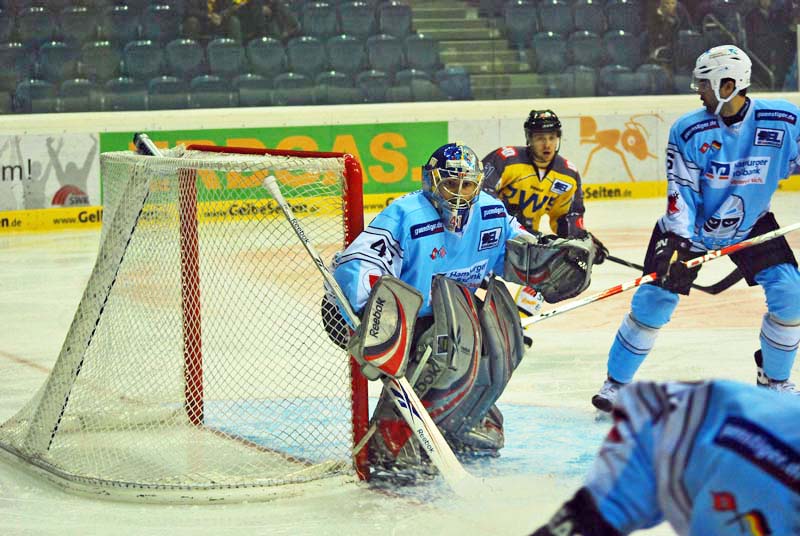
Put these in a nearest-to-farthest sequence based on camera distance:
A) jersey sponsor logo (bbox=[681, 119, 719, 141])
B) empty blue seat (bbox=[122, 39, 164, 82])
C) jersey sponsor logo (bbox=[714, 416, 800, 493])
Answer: jersey sponsor logo (bbox=[714, 416, 800, 493]) < jersey sponsor logo (bbox=[681, 119, 719, 141]) < empty blue seat (bbox=[122, 39, 164, 82])

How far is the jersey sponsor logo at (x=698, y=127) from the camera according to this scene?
4.10 metres

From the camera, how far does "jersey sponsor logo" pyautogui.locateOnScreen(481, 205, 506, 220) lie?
11.9ft

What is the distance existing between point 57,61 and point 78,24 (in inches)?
16.7

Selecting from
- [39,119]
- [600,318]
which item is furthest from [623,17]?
[600,318]

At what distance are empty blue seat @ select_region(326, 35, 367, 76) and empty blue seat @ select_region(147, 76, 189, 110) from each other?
139 cm

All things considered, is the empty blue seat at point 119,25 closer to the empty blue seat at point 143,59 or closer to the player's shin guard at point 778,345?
the empty blue seat at point 143,59

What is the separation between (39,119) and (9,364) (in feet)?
14.8

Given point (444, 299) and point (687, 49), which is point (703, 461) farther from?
point (687, 49)

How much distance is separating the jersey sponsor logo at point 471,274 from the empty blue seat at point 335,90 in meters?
6.84

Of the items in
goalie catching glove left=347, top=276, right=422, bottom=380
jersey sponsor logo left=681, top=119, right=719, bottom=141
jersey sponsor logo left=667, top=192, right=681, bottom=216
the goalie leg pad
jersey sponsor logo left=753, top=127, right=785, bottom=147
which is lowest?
the goalie leg pad

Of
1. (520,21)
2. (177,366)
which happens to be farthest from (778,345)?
(520,21)

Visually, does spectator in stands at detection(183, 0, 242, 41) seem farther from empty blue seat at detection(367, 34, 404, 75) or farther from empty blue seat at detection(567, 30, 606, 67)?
empty blue seat at detection(567, 30, 606, 67)

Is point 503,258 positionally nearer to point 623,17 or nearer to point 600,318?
point 600,318

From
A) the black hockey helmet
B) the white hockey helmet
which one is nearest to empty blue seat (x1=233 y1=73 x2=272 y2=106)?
the black hockey helmet
